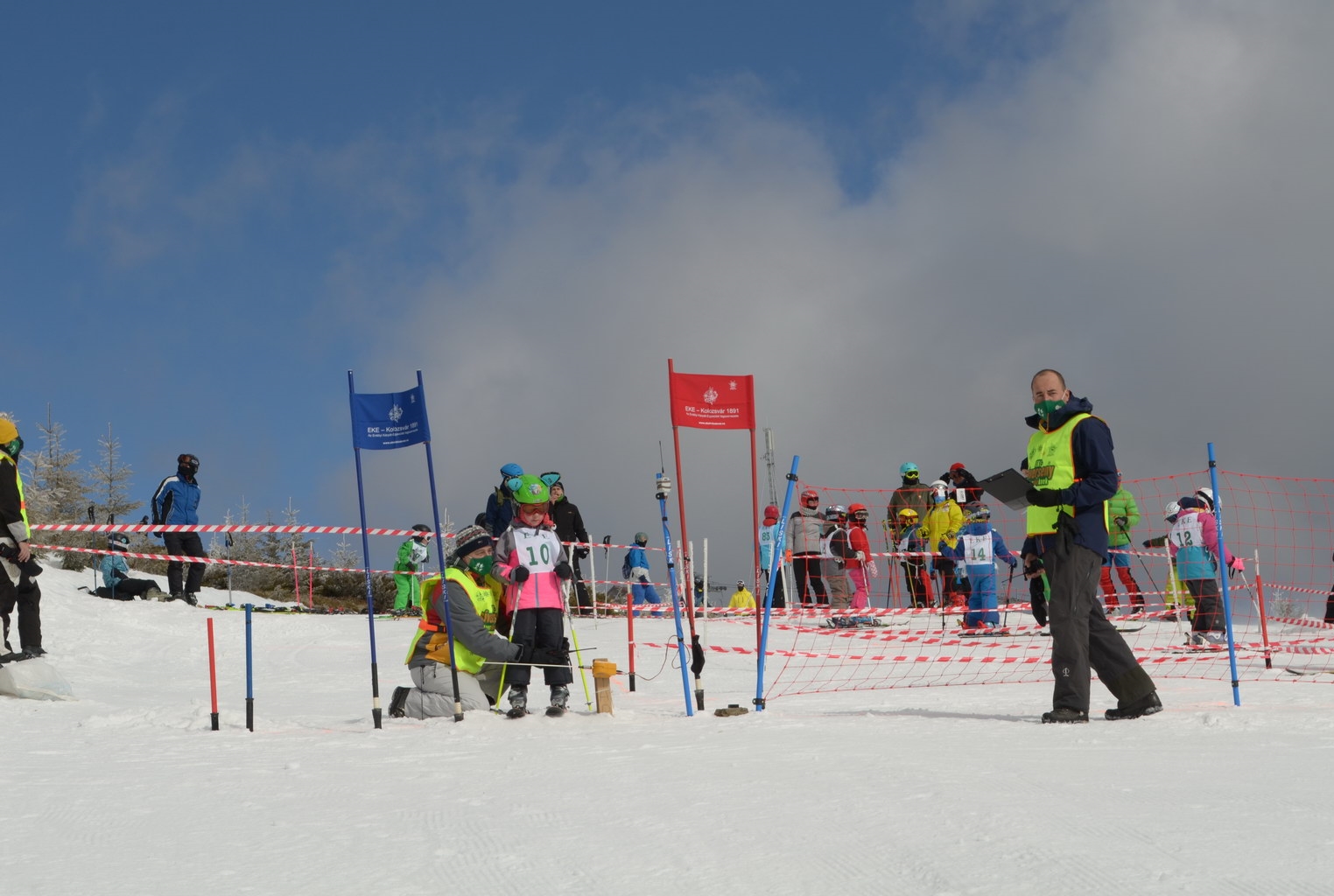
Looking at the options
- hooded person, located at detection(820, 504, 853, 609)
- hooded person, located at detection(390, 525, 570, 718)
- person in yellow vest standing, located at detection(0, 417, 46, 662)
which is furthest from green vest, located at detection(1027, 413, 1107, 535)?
hooded person, located at detection(820, 504, 853, 609)

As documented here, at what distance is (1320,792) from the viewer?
4.42 m

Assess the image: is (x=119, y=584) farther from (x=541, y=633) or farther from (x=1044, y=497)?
(x=1044, y=497)

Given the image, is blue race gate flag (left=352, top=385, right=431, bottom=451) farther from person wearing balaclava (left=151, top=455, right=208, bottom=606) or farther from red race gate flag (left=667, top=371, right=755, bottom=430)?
person wearing balaclava (left=151, top=455, right=208, bottom=606)

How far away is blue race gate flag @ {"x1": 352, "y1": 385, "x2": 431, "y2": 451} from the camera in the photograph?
25.9ft

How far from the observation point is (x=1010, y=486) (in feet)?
24.1

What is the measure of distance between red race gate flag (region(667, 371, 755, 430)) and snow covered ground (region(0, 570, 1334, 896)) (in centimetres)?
191

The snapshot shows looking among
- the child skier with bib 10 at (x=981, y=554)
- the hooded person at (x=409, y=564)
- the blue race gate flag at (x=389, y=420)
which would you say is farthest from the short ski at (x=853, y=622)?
the blue race gate flag at (x=389, y=420)

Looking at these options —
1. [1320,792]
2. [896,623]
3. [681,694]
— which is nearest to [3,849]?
[1320,792]

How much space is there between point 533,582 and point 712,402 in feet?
5.54

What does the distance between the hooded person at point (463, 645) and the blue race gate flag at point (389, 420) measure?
2.45ft

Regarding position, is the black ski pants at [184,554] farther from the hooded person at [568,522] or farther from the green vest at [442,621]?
the green vest at [442,621]

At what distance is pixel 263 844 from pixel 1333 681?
8.56 m

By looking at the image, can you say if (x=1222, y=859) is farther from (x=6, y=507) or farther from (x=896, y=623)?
(x=896, y=623)

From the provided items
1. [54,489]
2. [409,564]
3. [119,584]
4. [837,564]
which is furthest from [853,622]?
[54,489]
